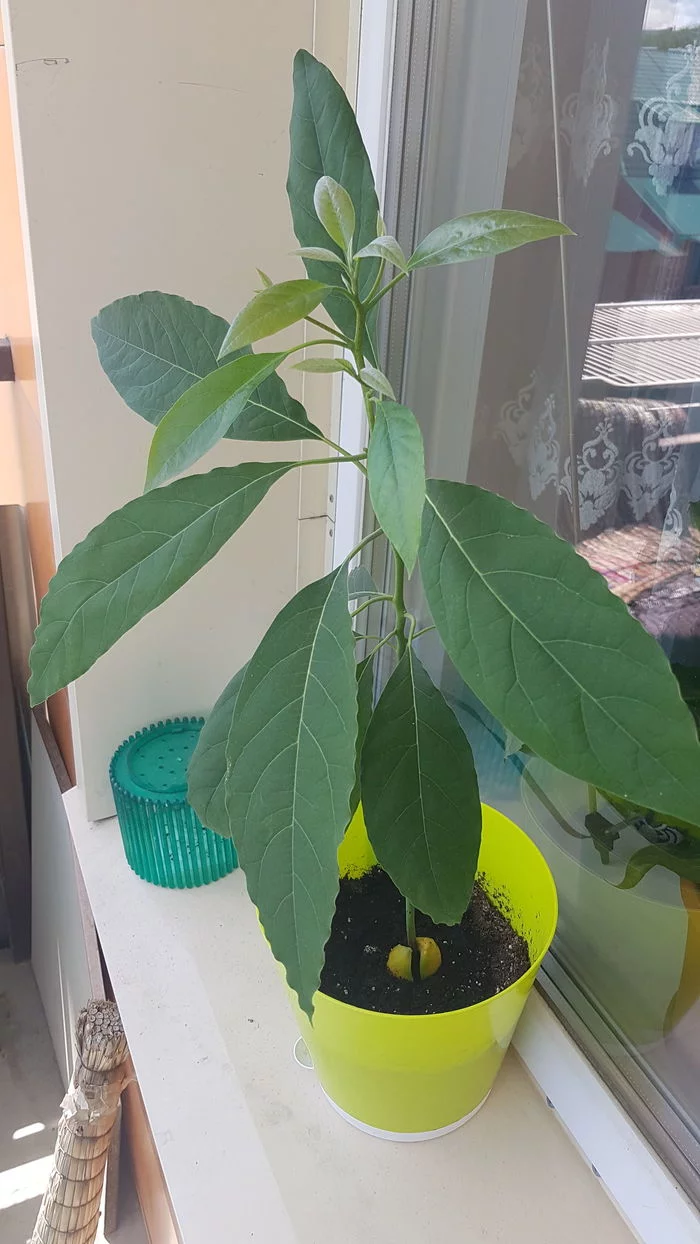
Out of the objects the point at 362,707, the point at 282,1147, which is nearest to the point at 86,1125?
A: the point at 282,1147

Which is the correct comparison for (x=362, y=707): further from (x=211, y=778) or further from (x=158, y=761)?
(x=158, y=761)

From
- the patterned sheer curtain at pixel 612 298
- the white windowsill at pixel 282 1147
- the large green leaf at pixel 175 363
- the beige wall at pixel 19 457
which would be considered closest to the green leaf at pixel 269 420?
the large green leaf at pixel 175 363

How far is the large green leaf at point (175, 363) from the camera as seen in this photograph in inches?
24.4

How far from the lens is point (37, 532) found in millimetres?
1095

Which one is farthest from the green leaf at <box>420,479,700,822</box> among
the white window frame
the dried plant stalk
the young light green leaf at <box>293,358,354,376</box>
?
the dried plant stalk

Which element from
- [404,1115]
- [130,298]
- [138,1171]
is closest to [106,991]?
[138,1171]

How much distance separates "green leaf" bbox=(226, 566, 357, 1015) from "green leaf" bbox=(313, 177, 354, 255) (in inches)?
8.6

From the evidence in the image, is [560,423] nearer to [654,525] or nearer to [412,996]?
[654,525]

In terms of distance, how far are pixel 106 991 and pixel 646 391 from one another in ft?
2.87

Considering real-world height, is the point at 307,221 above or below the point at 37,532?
above

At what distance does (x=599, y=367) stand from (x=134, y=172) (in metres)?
0.41

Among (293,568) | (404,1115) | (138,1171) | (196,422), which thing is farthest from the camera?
(138,1171)

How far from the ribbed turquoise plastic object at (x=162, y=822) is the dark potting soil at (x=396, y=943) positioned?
0.17 metres

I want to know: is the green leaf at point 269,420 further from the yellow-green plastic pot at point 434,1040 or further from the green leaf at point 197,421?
the yellow-green plastic pot at point 434,1040
